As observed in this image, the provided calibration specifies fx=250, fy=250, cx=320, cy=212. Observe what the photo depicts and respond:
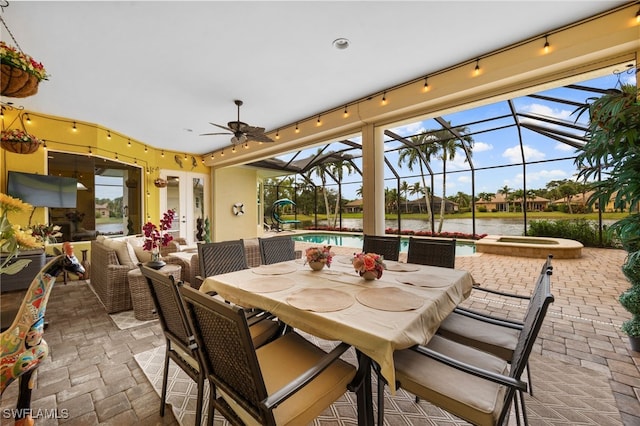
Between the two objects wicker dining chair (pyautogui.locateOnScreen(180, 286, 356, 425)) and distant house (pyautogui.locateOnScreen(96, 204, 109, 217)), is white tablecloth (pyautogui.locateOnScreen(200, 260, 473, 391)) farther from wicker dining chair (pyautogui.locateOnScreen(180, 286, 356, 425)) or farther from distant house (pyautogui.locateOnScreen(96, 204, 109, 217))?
distant house (pyautogui.locateOnScreen(96, 204, 109, 217))

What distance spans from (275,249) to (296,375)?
1.78m

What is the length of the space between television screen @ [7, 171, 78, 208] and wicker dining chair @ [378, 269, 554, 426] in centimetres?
649

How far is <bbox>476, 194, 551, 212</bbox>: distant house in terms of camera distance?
8680 mm

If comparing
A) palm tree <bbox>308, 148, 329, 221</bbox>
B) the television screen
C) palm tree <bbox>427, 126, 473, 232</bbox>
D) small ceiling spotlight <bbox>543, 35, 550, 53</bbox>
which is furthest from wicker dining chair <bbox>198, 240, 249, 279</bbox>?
palm tree <bbox>308, 148, 329, 221</bbox>

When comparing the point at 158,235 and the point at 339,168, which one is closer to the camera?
the point at 158,235

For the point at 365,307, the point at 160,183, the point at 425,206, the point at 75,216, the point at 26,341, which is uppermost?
the point at 160,183

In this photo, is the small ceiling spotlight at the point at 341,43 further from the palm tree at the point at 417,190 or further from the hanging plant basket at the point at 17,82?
the palm tree at the point at 417,190

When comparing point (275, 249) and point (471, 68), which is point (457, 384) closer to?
point (275, 249)

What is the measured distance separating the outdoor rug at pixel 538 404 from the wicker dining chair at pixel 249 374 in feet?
1.88

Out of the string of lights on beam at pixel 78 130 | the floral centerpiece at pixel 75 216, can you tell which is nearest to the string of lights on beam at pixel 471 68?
the string of lights on beam at pixel 78 130

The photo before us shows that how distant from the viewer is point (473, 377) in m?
1.31

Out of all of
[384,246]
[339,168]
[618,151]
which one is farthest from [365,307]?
[339,168]

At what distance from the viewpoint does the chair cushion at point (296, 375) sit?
1.12 meters

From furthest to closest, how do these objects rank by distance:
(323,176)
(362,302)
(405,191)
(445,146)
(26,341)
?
(323,176) < (405,191) < (445,146) < (362,302) < (26,341)
